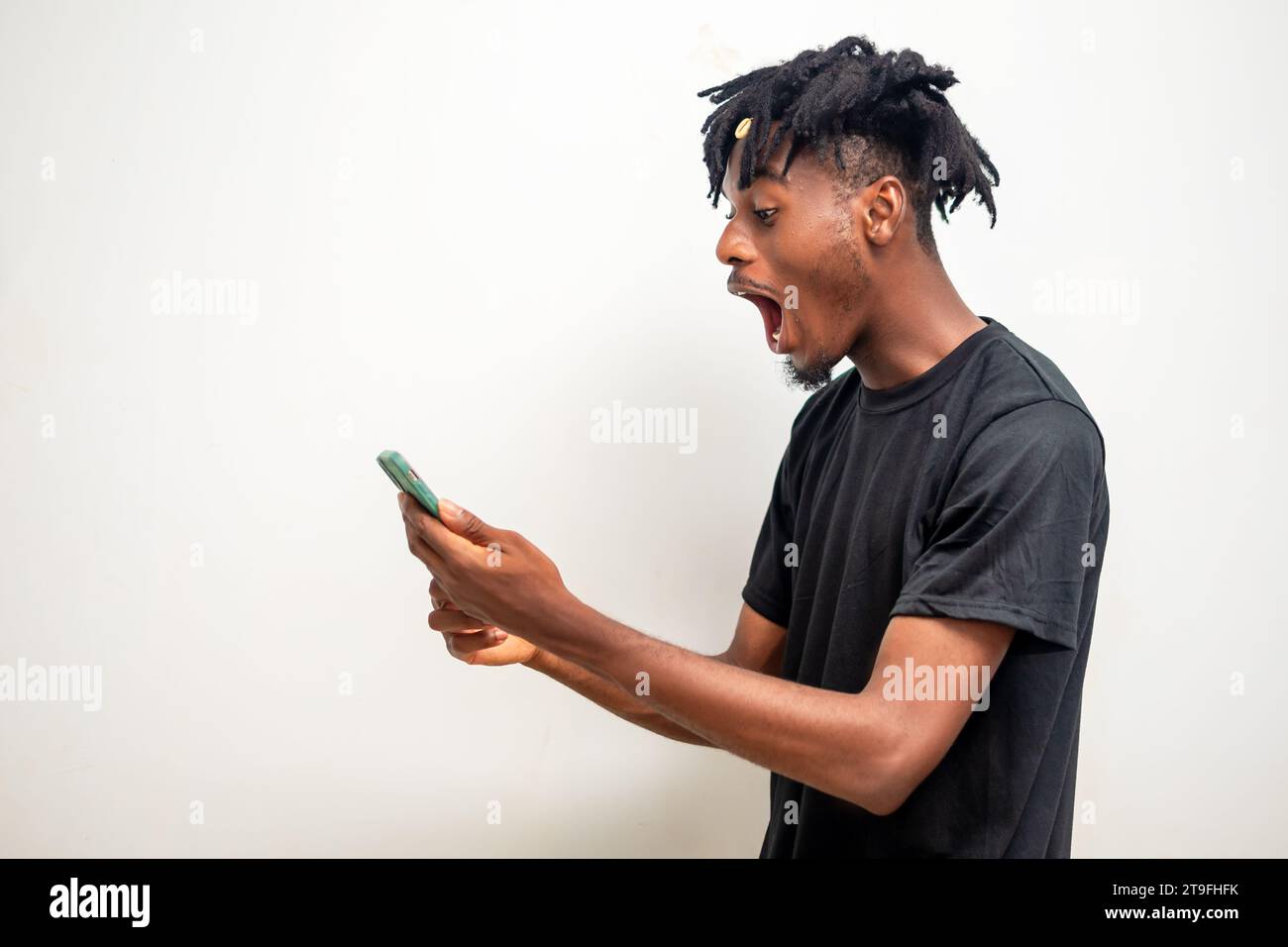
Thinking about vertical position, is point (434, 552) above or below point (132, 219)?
below

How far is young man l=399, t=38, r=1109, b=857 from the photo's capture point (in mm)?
954

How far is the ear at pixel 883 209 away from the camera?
3.75ft

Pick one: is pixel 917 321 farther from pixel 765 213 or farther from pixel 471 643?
pixel 471 643

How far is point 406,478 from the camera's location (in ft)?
3.11

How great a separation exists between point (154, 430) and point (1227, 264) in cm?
163

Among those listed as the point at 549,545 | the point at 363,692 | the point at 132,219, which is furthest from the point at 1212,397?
the point at 132,219

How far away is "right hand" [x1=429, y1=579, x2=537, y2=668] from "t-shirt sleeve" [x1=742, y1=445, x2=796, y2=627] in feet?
1.01

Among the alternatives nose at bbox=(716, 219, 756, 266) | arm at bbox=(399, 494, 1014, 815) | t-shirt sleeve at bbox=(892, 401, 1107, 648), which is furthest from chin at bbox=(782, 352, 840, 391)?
arm at bbox=(399, 494, 1014, 815)

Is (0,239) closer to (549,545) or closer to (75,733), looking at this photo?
(75,733)

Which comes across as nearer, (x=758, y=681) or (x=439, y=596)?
(x=758, y=681)

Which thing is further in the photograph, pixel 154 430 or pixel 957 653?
pixel 154 430

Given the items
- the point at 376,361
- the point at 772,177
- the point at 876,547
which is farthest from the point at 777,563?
the point at 376,361

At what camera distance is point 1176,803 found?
1.62 m

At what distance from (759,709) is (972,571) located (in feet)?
0.78
